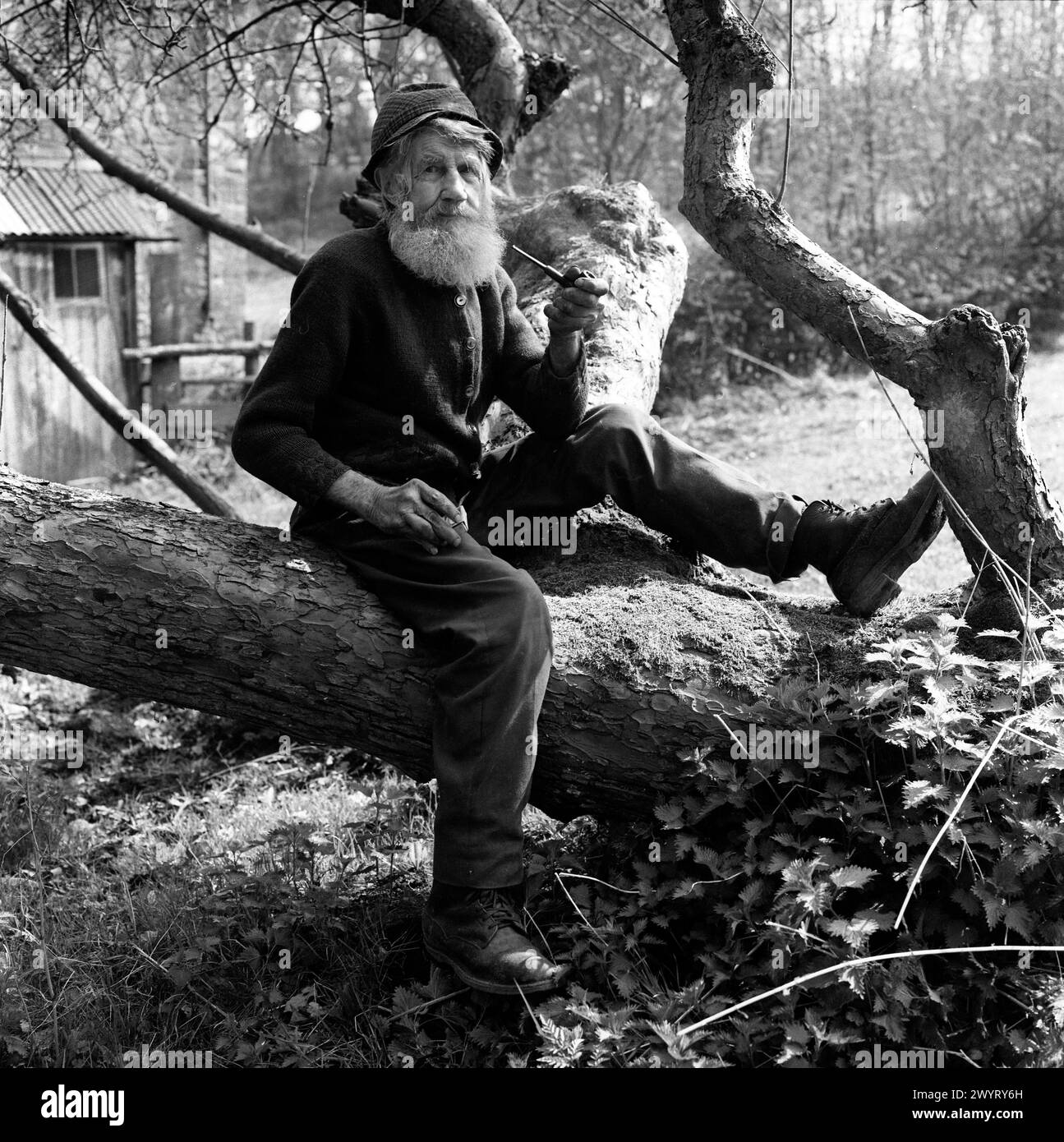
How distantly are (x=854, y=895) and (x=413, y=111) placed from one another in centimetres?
251

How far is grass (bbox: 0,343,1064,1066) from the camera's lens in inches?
130

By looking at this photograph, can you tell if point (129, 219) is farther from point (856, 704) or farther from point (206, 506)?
point (856, 704)

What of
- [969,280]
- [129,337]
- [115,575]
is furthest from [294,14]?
[115,575]

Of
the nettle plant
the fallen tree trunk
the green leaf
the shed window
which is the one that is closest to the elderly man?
the fallen tree trunk

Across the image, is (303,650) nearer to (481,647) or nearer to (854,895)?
(481,647)

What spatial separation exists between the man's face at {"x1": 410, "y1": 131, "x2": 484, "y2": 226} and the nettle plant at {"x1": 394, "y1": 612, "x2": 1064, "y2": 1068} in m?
1.68

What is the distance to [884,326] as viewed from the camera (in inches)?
143

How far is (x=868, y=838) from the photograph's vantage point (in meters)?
2.98

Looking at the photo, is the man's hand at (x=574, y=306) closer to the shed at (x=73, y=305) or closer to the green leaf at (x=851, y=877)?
the green leaf at (x=851, y=877)

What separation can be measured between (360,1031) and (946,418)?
2377mm

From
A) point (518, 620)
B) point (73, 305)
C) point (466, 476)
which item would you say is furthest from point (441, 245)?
point (73, 305)

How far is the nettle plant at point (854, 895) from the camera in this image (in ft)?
9.04

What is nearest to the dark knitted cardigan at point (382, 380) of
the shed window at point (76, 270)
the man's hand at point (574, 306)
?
the man's hand at point (574, 306)

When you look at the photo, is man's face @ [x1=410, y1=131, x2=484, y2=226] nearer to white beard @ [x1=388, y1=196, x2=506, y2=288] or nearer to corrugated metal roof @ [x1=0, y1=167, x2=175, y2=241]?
white beard @ [x1=388, y1=196, x2=506, y2=288]
